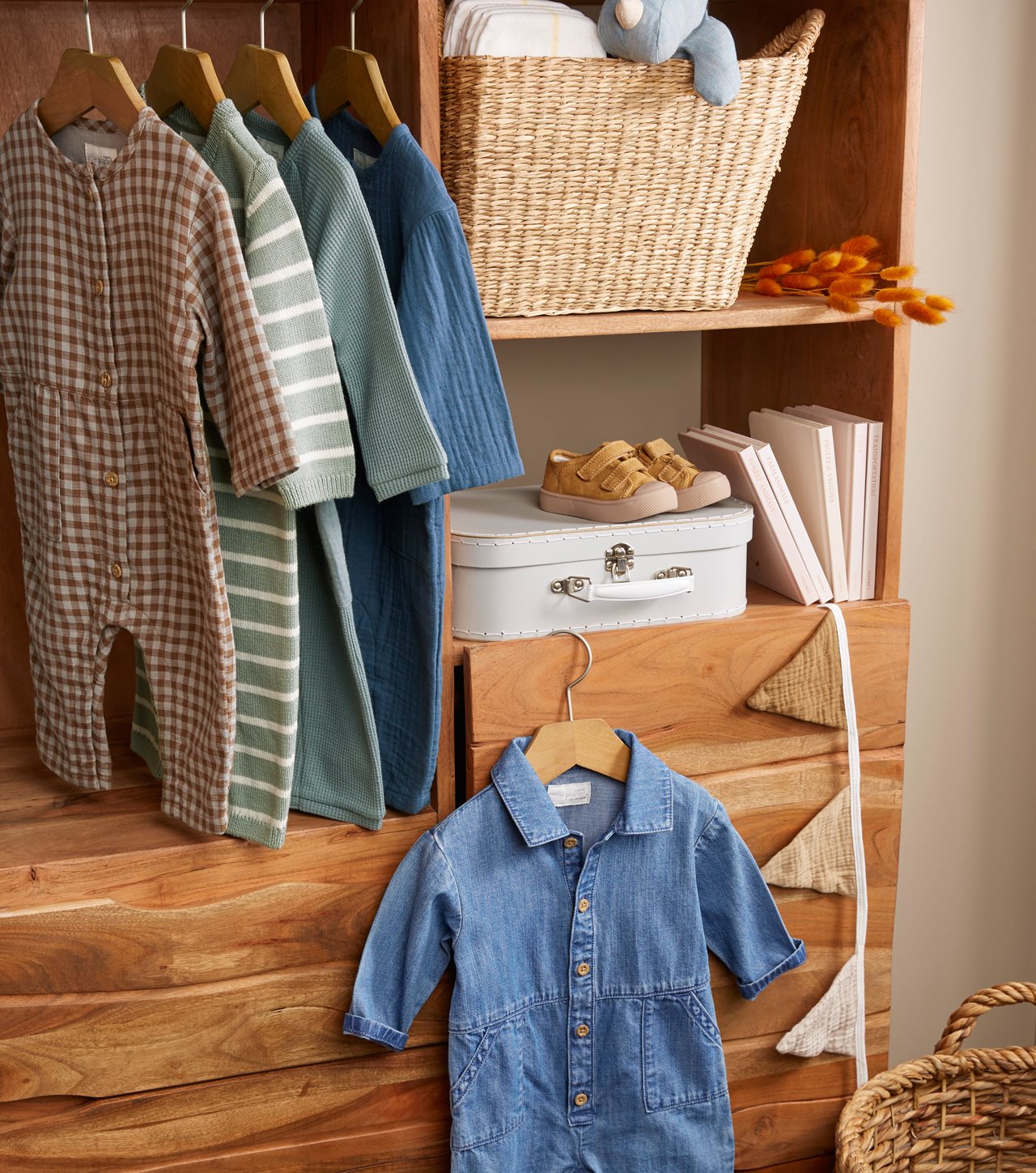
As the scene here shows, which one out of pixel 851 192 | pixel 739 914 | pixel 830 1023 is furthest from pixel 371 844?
pixel 851 192

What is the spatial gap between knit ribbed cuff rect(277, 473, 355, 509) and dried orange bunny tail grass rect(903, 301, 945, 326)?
70cm

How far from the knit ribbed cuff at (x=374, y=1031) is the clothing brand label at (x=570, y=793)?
0.33m

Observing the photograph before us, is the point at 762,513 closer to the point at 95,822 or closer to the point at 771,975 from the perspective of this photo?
the point at 771,975

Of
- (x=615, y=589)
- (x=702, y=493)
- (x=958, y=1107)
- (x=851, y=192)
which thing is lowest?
(x=958, y=1107)

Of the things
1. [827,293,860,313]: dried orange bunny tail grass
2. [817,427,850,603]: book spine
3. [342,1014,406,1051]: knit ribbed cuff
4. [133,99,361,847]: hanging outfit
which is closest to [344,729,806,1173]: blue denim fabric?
[342,1014,406,1051]: knit ribbed cuff

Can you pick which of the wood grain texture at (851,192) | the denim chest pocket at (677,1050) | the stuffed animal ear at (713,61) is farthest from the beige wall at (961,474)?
the denim chest pocket at (677,1050)

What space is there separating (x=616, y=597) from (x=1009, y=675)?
1.00 m

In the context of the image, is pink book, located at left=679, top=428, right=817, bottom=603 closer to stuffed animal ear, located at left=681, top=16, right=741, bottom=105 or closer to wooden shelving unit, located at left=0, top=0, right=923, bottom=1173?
wooden shelving unit, located at left=0, top=0, right=923, bottom=1173

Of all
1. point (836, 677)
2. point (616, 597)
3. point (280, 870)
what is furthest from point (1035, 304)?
point (280, 870)

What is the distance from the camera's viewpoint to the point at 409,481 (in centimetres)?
128

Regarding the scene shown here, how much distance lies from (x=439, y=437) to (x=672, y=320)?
0.33 m

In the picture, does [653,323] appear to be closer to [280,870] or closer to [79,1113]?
[280,870]

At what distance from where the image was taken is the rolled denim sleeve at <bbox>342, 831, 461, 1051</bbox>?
4.83ft

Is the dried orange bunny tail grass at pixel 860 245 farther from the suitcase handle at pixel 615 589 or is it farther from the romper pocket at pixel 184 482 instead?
the romper pocket at pixel 184 482
